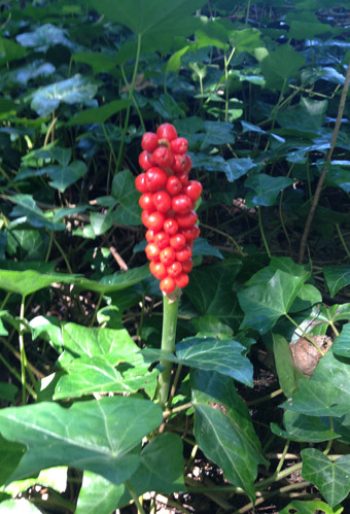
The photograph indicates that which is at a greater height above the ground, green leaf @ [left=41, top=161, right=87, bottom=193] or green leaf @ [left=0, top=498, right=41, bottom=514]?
green leaf @ [left=41, top=161, right=87, bottom=193]

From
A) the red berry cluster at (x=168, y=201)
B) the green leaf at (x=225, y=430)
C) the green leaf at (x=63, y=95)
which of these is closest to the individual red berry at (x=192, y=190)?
the red berry cluster at (x=168, y=201)

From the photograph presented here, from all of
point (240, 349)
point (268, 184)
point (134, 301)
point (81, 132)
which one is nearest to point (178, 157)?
point (240, 349)

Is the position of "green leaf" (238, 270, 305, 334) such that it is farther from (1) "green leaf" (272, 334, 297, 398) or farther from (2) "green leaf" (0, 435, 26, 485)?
(2) "green leaf" (0, 435, 26, 485)

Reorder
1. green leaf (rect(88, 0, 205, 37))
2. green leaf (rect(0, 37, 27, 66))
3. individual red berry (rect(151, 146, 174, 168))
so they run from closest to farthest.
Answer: individual red berry (rect(151, 146, 174, 168))
green leaf (rect(88, 0, 205, 37))
green leaf (rect(0, 37, 27, 66))

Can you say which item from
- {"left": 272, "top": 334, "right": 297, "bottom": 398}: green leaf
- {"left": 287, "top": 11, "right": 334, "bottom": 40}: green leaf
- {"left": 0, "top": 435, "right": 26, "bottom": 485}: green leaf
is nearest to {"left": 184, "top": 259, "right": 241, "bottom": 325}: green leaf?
{"left": 272, "top": 334, "right": 297, "bottom": 398}: green leaf

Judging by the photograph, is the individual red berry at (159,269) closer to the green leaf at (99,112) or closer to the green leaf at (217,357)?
the green leaf at (217,357)

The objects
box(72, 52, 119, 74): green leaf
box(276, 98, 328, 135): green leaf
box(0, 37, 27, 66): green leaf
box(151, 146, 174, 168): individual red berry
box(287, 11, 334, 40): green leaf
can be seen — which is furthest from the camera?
box(287, 11, 334, 40): green leaf

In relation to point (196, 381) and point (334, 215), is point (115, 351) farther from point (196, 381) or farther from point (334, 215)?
point (334, 215)
